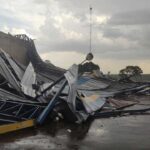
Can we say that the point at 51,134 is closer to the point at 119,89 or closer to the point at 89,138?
the point at 89,138

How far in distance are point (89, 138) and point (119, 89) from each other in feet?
70.7

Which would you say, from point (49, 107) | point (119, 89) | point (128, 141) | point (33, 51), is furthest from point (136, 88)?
point (128, 141)

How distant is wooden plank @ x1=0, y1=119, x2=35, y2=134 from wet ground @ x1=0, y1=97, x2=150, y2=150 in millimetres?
209

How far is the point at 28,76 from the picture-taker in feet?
66.9

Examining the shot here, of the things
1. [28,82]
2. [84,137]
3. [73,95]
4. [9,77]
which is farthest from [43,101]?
[84,137]

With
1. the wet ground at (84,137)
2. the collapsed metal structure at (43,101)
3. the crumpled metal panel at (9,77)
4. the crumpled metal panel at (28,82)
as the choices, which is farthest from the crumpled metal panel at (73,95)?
the crumpled metal panel at (9,77)

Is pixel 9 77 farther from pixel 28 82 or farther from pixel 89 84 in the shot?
pixel 89 84

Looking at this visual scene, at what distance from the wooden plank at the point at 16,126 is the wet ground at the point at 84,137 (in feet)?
0.69

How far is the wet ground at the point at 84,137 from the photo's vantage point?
10.7 meters

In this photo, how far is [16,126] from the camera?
1286 centimetres

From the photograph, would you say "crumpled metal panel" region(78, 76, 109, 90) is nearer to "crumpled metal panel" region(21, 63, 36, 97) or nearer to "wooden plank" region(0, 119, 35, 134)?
"crumpled metal panel" region(21, 63, 36, 97)

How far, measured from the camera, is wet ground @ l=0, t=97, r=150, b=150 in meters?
10.7

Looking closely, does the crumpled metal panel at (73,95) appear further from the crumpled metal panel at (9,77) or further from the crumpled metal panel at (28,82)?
the crumpled metal panel at (9,77)

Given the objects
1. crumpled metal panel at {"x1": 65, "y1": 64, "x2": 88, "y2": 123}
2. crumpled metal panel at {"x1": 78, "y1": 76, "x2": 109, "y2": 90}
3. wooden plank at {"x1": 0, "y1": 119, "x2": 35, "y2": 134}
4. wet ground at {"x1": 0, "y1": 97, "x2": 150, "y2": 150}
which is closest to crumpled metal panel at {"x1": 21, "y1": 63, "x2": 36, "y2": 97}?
crumpled metal panel at {"x1": 65, "y1": 64, "x2": 88, "y2": 123}
